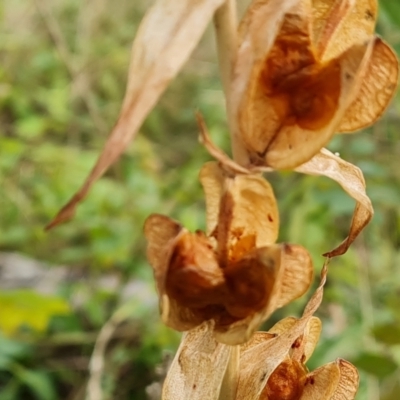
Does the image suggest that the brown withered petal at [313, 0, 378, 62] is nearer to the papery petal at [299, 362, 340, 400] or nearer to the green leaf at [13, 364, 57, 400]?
the papery petal at [299, 362, 340, 400]

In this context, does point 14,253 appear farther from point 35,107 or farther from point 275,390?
point 275,390

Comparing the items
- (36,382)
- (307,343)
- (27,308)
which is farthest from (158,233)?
(36,382)

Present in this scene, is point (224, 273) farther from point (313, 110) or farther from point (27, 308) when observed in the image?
point (27, 308)

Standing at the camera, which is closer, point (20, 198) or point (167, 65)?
point (167, 65)

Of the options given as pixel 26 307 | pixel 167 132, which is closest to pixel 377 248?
pixel 26 307

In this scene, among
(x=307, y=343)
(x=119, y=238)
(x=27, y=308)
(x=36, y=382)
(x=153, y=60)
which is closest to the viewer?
(x=153, y=60)
